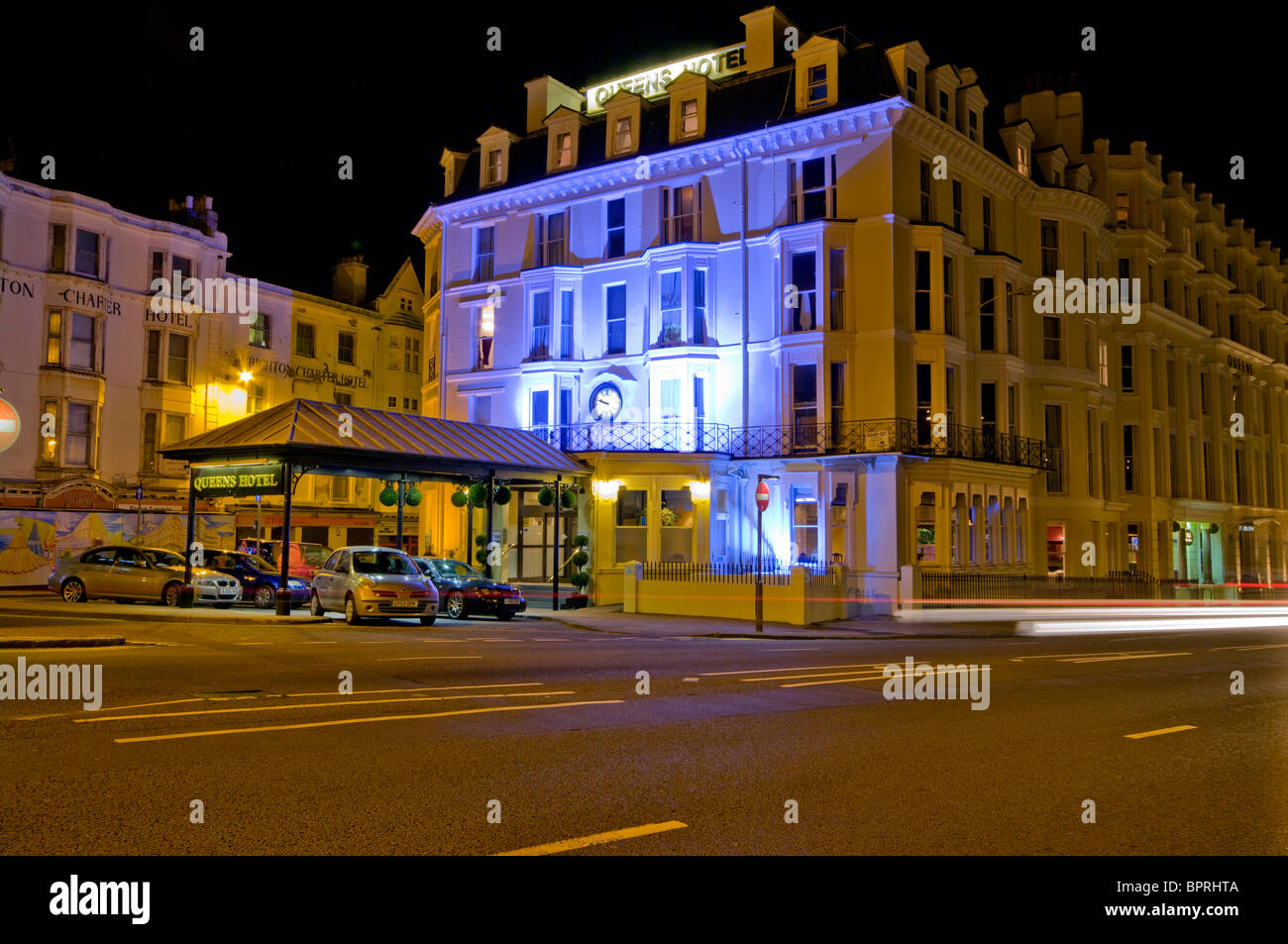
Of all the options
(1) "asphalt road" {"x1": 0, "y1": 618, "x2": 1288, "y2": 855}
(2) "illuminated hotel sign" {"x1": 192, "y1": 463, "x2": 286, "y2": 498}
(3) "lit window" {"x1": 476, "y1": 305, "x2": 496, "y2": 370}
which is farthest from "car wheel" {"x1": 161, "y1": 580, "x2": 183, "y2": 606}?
(3) "lit window" {"x1": 476, "y1": 305, "x2": 496, "y2": 370}

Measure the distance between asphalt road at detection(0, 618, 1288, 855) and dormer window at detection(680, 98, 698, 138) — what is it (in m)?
22.9

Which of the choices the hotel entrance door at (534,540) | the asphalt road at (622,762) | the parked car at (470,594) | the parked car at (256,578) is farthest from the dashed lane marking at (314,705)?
the hotel entrance door at (534,540)

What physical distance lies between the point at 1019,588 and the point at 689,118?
18262mm

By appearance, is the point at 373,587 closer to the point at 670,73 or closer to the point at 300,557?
the point at 300,557

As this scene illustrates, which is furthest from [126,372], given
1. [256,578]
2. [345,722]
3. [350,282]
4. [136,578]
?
[345,722]

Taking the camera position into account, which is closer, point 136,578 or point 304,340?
point 136,578

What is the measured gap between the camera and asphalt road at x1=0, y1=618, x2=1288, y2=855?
5.77 metres

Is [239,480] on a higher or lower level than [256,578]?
higher

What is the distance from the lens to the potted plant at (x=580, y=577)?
27.9 m

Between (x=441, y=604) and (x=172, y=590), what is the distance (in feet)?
21.8

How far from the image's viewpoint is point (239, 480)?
76.2 ft

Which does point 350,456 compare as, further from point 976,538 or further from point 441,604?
point 976,538

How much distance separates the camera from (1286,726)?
32.8ft
